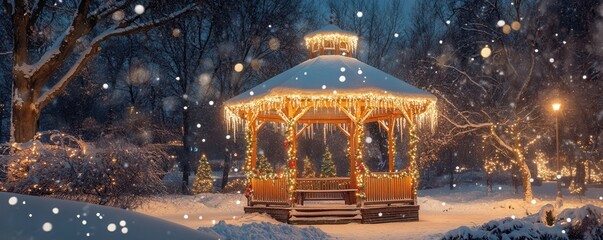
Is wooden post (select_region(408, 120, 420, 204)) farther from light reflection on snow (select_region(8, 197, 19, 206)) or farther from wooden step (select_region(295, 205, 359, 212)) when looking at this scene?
light reflection on snow (select_region(8, 197, 19, 206))

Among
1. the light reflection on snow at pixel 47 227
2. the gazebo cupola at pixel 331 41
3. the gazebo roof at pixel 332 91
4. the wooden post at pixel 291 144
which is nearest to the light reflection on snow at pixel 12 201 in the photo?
the light reflection on snow at pixel 47 227

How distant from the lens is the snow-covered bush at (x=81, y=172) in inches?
579

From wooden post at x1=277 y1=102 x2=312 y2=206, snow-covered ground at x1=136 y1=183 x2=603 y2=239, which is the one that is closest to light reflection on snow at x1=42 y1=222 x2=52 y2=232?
snow-covered ground at x1=136 y1=183 x2=603 y2=239

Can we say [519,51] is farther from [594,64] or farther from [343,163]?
[343,163]

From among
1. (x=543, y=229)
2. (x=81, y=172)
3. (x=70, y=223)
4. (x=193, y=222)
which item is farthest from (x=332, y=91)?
(x=70, y=223)

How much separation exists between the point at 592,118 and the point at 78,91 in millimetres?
29540

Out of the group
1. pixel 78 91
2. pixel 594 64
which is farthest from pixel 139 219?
pixel 78 91

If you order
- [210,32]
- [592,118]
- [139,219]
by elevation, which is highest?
[210,32]

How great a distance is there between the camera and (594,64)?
26688 millimetres

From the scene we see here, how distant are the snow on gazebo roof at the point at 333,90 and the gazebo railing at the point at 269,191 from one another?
2253 mm

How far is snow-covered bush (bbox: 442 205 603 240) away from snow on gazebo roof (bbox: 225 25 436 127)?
8.25 m

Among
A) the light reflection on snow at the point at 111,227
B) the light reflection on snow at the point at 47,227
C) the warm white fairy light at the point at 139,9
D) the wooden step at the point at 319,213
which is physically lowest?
the wooden step at the point at 319,213

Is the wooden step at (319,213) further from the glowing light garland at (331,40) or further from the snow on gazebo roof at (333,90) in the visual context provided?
the glowing light garland at (331,40)

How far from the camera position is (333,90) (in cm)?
1894
